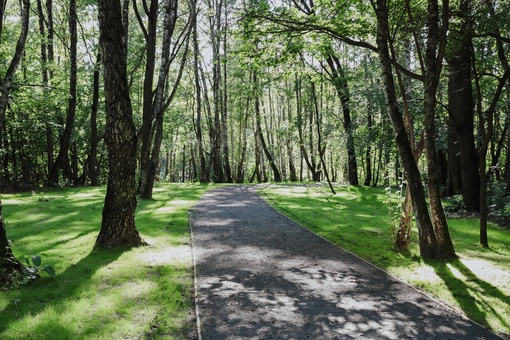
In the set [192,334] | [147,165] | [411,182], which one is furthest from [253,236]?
[147,165]

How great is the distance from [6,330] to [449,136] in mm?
16671

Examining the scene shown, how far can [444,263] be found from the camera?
777 centimetres

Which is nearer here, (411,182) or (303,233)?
(411,182)

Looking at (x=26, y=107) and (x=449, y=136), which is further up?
(x=26, y=107)

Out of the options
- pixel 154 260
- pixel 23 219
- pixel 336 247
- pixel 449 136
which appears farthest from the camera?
pixel 449 136

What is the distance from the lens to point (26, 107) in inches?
854

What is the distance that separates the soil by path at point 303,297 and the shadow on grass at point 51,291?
6.07 ft

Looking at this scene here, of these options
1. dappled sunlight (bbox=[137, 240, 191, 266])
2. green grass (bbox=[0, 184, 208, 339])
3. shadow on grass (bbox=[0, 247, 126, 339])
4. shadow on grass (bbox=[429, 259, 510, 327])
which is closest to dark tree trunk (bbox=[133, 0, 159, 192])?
green grass (bbox=[0, 184, 208, 339])

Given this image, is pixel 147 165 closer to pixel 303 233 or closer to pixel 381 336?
pixel 303 233

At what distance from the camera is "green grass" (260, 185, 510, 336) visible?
19.4ft

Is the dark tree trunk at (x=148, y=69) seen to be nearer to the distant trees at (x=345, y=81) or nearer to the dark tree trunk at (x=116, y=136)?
the distant trees at (x=345, y=81)

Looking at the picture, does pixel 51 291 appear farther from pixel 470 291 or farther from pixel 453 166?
pixel 453 166

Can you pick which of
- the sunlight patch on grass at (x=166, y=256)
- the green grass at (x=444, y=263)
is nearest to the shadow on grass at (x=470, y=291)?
the green grass at (x=444, y=263)

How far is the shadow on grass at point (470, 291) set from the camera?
554cm
